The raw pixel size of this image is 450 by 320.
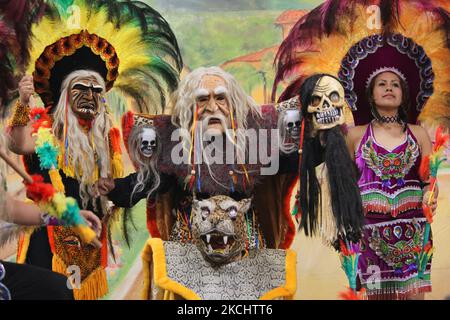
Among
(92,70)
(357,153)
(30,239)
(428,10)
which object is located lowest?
(30,239)

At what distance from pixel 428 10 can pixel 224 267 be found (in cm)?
183

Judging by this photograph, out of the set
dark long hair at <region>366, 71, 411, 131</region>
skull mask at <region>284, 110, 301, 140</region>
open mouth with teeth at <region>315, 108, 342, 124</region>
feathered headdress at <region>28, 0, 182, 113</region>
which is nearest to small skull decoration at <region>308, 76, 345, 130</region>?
open mouth with teeth at <region>315, 108, 342, 124</region>

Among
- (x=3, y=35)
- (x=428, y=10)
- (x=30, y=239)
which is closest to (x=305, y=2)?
(x=428, y=10)

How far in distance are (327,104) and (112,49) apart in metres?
1.22

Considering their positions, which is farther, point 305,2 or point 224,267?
point 305,2

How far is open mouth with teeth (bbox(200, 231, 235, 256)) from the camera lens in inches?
196

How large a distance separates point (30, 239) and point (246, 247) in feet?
3.94

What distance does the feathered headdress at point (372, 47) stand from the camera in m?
5.32

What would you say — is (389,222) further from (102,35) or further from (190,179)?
(102,35)

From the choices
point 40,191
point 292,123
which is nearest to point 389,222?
point 292,123

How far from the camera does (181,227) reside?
5.19 metres

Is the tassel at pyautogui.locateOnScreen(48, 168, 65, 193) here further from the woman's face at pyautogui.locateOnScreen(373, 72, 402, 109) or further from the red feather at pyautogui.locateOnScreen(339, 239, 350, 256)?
the woman's face at pyautogui.locateOnScreen(373, 72, 402, 109)

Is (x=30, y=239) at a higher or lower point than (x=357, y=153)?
lower
